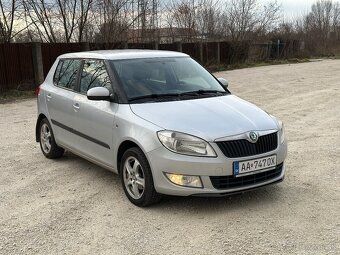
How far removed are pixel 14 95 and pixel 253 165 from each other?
12.5m

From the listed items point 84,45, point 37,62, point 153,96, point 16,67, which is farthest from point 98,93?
point 84,45

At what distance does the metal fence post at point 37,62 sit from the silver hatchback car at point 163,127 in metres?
10.2

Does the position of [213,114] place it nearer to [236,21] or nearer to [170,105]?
[170,105]

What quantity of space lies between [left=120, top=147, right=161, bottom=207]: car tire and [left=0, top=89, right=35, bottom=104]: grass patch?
10.9 m

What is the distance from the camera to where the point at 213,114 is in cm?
467

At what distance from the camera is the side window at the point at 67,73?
611 cm

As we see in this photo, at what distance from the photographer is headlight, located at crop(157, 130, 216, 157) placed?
425 cm

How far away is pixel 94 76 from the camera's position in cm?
562

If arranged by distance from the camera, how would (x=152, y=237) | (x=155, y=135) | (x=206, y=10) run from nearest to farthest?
(x=152, y=237) → (x=155, y=135) → (x=206, y=10)

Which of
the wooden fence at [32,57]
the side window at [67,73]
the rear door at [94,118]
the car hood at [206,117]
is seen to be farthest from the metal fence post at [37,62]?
the car hood at [206,117]

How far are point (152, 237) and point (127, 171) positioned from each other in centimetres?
104

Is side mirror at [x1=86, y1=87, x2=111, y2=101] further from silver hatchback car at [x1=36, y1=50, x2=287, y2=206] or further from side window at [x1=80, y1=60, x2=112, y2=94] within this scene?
side window at [x1=80, y1=60, x2=112, y2=94]

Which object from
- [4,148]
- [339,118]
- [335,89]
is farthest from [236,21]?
[4,148]

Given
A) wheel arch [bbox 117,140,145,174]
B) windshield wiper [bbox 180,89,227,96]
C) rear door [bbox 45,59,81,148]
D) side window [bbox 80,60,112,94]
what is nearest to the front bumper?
wheel arch [bbox 117,140,145,174]
